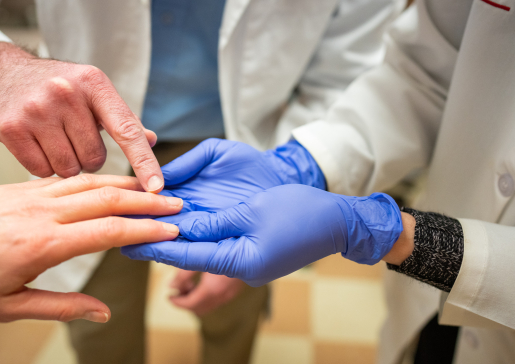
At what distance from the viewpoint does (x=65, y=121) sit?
57 centimetres

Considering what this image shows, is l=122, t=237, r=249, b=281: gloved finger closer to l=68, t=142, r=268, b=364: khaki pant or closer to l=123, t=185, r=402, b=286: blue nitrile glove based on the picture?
l=123, t=185, r=402, b=286: blue nitrile glove

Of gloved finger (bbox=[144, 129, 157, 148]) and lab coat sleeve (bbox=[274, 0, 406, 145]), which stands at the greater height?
lab coat sleeve (bbox=[274, 0, 406, 145])

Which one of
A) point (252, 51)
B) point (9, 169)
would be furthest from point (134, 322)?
point (9, 169)

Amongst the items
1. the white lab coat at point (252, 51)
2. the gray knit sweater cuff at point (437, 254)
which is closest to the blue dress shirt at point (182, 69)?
the white lab coat at point (252, 51)

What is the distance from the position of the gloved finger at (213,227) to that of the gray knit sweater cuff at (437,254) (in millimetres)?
308

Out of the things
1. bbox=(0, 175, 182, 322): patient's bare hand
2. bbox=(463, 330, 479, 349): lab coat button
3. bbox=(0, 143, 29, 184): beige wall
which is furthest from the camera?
bbox=(0, 143, 29, 184): beige wall

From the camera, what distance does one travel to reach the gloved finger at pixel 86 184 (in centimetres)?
55

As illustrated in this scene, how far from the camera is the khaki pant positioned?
933mm

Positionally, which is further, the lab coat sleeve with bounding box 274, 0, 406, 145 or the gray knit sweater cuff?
the lab coat sleeve with bounding box 274, 0, 406, 145

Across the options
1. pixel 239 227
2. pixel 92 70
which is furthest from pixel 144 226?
pixel 92 70

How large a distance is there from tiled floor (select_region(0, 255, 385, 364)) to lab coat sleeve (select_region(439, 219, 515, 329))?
0.99 m

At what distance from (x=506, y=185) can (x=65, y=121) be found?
0.81m

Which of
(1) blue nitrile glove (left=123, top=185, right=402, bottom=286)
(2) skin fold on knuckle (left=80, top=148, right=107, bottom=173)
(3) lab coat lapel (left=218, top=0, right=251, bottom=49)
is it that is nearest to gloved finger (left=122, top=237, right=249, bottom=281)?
(1) blue nitrile glove (left=123, top=185, right=402, bottom=286)

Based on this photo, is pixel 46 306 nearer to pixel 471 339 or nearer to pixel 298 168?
pixel 298 168
